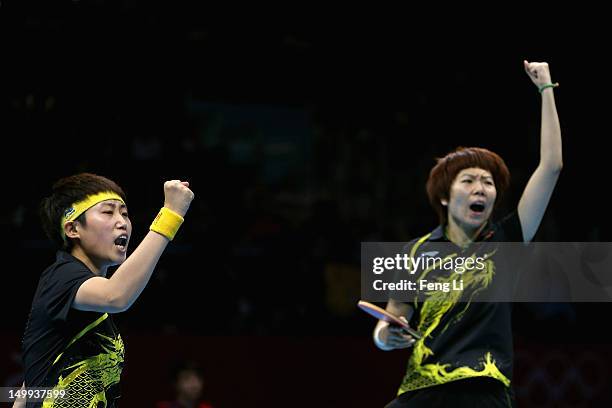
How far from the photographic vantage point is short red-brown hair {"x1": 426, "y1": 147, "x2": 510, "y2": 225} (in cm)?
396

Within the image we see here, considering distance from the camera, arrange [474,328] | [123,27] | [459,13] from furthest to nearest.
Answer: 1. [459,13]
2. [123,27]
3. [474,328]

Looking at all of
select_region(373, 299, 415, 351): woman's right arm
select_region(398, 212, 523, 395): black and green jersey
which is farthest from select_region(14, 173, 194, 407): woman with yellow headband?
select_region(398, 212, 523, 395): black and green jersey

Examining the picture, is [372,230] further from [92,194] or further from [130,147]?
Answer: [92,194]

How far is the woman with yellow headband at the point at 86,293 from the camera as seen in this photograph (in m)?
2.80

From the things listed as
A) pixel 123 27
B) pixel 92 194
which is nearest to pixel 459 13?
pixel 123 27

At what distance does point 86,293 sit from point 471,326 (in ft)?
5.23

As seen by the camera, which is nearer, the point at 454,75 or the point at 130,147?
the point at 130,147

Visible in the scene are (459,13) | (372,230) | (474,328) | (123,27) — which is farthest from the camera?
(372,230)

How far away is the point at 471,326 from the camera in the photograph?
12.2 feet

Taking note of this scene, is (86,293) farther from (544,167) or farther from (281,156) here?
(281,156)

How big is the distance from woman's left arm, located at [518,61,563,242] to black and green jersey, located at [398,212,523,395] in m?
0.06

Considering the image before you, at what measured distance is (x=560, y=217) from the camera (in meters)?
7.68

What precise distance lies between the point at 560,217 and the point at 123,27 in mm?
3779

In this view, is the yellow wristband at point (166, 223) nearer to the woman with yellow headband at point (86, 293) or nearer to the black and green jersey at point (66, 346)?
the woman with yellow headband at point (86, 293)
